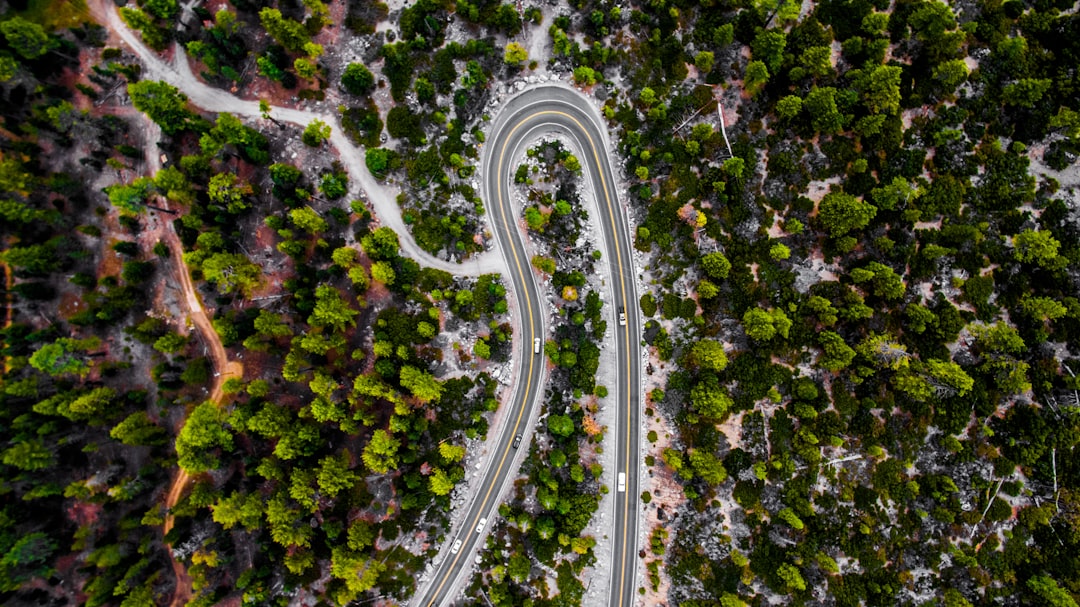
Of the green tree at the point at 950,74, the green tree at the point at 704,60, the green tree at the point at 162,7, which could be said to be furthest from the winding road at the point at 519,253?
the green tree at the point at 950,74

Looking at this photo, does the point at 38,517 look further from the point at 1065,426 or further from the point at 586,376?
the point at 1065,426

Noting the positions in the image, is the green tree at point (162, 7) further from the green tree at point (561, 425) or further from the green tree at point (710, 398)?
the green tree at point (710, 398)

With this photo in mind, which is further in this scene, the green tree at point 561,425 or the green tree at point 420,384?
the green tree at point 561,425

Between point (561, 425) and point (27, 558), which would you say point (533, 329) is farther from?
point (27, 558)

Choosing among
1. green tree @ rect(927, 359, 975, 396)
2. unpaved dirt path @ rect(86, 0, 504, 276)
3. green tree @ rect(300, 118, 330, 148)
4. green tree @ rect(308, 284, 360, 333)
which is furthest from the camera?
unpaved dirt path @ rect(86, 0, 504, 276)

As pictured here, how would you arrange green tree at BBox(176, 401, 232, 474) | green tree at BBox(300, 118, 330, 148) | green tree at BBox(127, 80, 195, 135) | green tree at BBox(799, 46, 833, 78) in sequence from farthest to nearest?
green tree at BBox(300, 118, 330, 148) → green tree at BBox(127, 80, 195, 135) → green tree at BBox(799, 46, 833, 78) → green tree at BBox(176, 401, 232, 474)

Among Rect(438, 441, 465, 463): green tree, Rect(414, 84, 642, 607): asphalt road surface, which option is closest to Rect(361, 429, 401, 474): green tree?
Rect(438, 441, 465, 463): green tree

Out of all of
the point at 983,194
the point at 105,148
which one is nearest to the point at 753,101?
the point at 983,194

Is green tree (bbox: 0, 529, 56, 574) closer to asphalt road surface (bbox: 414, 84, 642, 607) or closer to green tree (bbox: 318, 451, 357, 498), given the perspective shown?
green tree (bbox: 318, 451, 357, 498)
